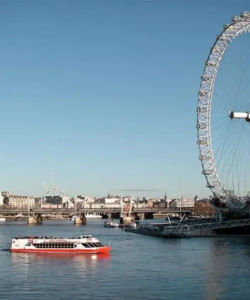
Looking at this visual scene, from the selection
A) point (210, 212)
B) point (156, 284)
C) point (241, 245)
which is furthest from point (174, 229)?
point (210, 212)

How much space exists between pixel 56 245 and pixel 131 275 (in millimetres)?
16651

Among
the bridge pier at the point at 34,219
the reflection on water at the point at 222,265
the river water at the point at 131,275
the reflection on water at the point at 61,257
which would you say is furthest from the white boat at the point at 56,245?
the bridge pier at the point at 34,219

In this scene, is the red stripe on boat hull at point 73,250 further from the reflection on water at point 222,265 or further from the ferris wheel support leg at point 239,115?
the ferris wheel support leg at point 239,115

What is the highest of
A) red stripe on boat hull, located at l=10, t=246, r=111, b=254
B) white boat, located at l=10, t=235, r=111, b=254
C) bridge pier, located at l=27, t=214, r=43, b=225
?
bridge pier, located at l=27, t=214, r=43, b=225

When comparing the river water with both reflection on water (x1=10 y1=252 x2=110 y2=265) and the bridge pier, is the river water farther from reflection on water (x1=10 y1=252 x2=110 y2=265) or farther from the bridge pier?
the bridge pier

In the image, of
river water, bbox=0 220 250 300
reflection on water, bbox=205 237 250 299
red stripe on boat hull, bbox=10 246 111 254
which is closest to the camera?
river water, bbox=0 220 250 300

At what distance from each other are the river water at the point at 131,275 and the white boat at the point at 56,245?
129 cm

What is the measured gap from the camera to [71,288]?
31.6m

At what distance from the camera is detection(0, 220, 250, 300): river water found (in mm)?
29984

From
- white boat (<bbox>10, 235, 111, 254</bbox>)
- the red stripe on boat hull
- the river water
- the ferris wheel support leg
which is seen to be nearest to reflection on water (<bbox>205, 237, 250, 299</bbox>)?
the river water

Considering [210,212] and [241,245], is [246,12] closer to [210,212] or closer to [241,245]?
[241,245]

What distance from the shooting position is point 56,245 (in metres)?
51.8

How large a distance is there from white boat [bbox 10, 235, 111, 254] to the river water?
50.7 inches

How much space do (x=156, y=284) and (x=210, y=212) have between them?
438ft
